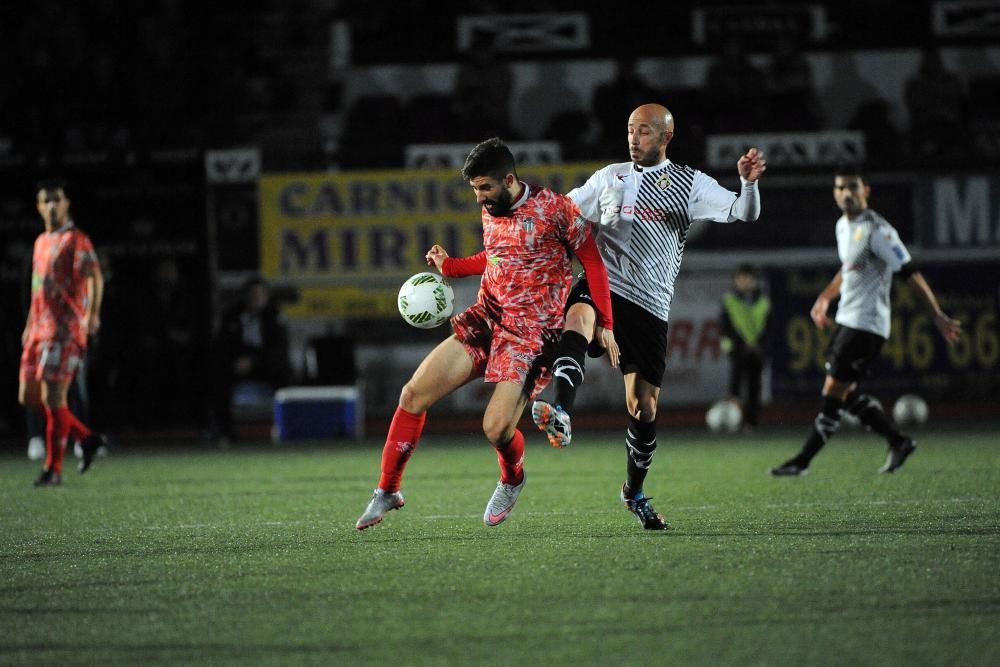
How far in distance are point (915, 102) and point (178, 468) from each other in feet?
39.5

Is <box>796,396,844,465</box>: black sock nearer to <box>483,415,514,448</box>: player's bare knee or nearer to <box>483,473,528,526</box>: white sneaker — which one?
<box>483,473,528,526</box>: white sneaker

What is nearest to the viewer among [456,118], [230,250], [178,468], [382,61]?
[178,468]

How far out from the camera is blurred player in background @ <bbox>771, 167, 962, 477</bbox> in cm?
1044

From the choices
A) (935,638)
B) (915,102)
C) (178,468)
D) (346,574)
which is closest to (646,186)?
(346,574)

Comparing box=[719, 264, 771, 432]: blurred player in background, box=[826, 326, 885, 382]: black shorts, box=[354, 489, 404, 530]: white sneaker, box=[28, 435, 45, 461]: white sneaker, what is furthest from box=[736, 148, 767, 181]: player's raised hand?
box=[719, 264, 771, 432]: blurred player in background

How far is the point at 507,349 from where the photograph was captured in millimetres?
7211

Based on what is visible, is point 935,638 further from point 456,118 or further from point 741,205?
point 456,118

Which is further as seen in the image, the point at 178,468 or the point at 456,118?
the point at 456,118

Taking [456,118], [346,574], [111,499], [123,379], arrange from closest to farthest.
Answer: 1. [346,574]
2. [111,499]
3. [123,379]
4. [456,118]

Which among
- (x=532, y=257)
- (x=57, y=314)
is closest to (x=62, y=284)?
(x=57, y=314)

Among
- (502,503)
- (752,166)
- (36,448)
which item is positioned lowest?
(36,448)

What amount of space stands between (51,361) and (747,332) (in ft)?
Answer: 26.2

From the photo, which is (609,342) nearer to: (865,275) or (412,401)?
(412,401)

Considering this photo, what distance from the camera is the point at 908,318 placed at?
18.6 metres
